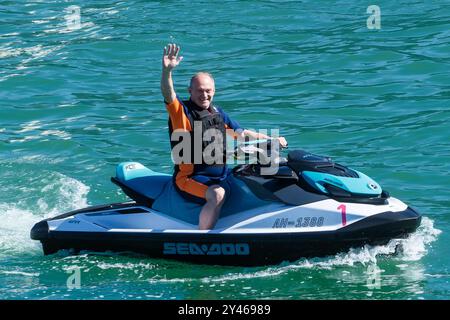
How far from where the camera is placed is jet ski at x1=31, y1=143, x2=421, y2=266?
25.5ft

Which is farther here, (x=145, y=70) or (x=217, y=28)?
(x=217, y=28)

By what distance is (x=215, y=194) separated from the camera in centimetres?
788

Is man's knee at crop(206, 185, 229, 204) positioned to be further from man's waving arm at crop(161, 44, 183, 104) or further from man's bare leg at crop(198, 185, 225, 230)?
man's waving arm at crop(161, 44, 183, 104)

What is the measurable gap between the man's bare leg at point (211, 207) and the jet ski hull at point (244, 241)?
8 cm

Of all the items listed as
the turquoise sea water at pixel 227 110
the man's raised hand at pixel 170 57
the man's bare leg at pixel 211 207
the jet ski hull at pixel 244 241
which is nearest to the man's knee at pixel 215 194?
the man's bare leg at pixel 211 207

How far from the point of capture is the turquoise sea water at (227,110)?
25.7ft

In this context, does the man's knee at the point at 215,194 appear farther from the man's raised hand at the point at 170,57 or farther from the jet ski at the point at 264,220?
the man's raised hand at the point at 170,57

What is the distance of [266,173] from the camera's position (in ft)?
26.2

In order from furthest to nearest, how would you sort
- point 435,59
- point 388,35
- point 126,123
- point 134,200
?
1. point 388,35
2. point 435,59
3. point 126,123
4. point 134,200

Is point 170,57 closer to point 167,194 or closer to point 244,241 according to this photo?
point 167,194

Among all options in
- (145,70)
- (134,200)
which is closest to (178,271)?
(134,200)
